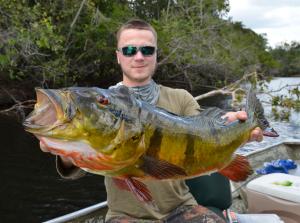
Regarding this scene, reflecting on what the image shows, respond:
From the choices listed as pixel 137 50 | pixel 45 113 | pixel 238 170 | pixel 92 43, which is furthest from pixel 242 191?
pixel 92 43

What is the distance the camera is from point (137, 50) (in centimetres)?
304

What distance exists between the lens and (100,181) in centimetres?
1209

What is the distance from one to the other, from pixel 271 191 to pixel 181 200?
2.17 metres

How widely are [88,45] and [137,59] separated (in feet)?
64.3

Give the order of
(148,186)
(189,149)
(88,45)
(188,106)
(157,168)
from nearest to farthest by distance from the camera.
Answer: (157,168) → (189,149) → (148,186) → (188,106) → (88,45)

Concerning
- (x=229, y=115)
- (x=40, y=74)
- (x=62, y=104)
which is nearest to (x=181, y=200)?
(x=229, y=115)

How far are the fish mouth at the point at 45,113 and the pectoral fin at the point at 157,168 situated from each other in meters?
0.46

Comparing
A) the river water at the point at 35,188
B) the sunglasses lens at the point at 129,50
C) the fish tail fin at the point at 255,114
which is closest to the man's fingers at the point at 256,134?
the fish tail fin at the point at 255,114

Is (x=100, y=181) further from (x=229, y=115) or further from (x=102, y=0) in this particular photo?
(x=102, y=0)

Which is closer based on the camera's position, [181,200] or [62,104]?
[62,104]

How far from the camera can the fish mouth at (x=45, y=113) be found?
183 centimetres

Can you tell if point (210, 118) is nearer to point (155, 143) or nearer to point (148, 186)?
point (155, 143)

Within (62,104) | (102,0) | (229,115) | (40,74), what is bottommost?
(40,74)

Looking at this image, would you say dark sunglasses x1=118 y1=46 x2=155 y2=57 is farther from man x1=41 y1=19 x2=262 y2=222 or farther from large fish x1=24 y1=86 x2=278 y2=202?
large fish x1=24 y1=86 x2=278 y2=202
